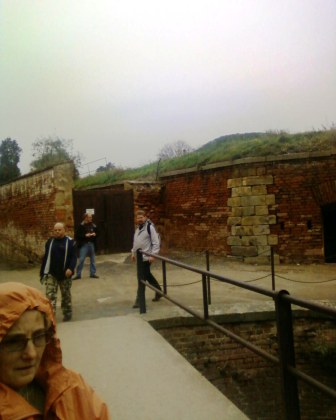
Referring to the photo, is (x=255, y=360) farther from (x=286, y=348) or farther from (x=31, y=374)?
(x=31, y=374)

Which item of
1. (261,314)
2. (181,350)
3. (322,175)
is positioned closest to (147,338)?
(181,350)

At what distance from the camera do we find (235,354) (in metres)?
6.23

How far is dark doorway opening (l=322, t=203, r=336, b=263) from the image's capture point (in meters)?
12.4

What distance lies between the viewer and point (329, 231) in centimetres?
1283

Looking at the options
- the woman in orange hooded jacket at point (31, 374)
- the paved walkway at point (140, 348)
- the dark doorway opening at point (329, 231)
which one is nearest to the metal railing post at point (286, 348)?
the paved walkway at point (140, 348)

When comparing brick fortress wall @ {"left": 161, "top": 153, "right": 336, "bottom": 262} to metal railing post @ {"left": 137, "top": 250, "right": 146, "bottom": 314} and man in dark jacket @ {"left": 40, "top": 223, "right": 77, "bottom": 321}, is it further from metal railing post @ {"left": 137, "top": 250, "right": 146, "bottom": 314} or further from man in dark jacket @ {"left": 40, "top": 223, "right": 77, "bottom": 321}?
man in dark jacket @ {"left": 40, "top": 223, "right": 77, "bottom": 321}

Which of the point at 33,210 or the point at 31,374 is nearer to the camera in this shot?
the point at 31,374

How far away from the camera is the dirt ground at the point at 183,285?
6.65m

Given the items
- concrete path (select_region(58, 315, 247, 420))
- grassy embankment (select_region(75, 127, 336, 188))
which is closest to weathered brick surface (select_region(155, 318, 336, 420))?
concrete path (select_region(58, 315, 247, 420))

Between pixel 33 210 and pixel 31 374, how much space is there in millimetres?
12513

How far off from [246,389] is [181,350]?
4.61 ft

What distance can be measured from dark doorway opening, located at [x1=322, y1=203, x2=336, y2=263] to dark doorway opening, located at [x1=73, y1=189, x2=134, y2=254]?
6158 mm

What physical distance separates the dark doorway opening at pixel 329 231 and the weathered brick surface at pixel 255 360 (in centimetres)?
609

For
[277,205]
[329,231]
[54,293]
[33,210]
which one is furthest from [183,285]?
[33,210]
